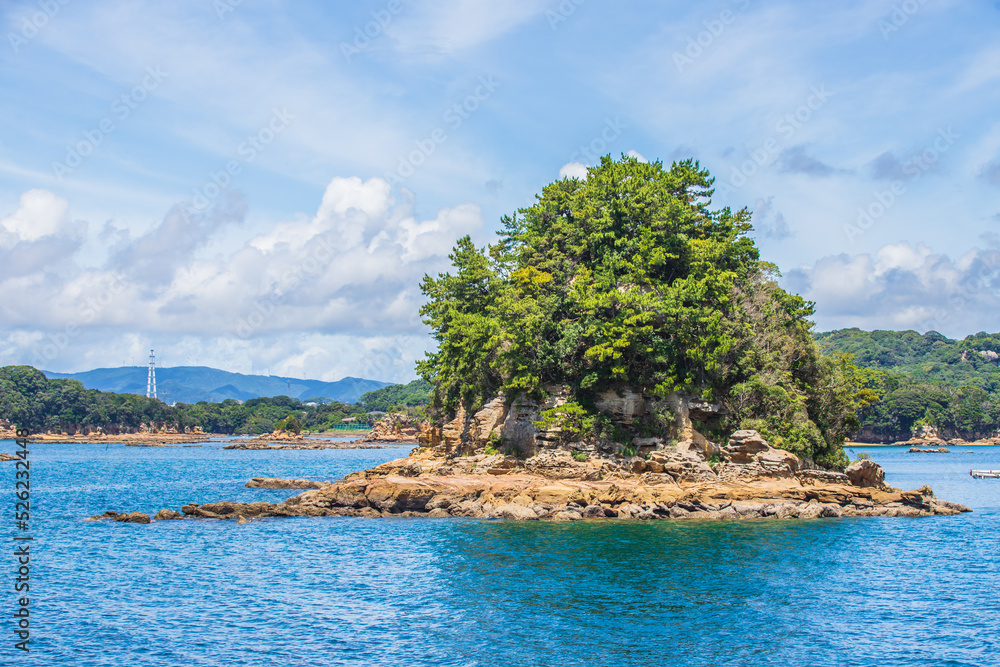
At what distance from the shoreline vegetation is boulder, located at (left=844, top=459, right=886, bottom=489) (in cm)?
12

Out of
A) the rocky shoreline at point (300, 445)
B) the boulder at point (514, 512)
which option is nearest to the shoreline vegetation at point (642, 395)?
the boulder at point (514, 512)

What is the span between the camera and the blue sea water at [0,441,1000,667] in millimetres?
22156

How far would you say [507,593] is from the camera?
91.6 feet

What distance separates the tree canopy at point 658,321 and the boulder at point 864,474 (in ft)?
4.21

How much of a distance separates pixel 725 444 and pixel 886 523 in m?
10.8

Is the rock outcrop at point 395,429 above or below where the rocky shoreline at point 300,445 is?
above

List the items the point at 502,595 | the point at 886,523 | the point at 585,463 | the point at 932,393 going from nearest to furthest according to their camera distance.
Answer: the point at 502,595 < the point at 886,523 < the point at 585,463 < the point at 932,393

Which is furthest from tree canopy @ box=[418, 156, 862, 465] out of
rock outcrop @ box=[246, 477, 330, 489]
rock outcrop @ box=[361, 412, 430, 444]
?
rock outcrop @ box=[361, 412, 430, 444]

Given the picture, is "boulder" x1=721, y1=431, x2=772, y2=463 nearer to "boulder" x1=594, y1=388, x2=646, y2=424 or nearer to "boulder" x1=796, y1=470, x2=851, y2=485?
"boulder" x1=796, y1=470, x2=851, y2=485

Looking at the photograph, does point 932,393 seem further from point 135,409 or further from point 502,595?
point 135,409

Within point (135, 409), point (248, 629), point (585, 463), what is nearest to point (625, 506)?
point (585, 463)

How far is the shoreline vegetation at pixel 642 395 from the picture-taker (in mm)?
45594

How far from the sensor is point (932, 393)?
150m

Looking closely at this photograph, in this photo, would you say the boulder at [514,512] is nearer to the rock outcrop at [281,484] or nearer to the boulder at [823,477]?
the boulder at [823,477]
